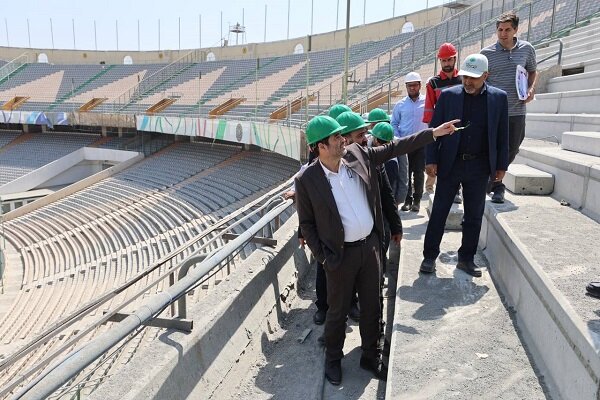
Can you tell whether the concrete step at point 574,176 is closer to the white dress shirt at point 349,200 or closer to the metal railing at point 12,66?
the white dress shirt at point 349,200

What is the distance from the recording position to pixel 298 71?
28.3 metres

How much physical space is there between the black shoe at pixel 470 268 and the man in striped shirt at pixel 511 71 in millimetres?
822

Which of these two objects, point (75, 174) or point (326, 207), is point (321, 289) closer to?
point (326, 207)

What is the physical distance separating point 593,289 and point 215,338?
6.34ft

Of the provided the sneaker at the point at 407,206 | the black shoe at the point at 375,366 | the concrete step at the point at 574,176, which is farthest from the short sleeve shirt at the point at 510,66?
the black shoe at the point at 375,366

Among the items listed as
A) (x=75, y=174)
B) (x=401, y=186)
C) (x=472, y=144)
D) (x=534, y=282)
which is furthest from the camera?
(x=75, y=174)

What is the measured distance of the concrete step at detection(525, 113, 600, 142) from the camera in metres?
5.16

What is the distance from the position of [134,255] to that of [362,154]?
1445 centimetres

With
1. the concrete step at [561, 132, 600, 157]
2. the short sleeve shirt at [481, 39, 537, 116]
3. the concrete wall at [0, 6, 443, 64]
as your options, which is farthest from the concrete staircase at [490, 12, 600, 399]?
the concrete wall at [0, 6, 443, 64]

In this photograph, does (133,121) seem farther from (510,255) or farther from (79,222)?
(510,255)

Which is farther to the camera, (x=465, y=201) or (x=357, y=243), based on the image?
(x=465, y=201)

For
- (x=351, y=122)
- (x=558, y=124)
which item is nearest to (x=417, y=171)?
(x=558, y=124)

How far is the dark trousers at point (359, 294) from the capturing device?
105 inches

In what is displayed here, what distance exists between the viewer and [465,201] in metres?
3.21
